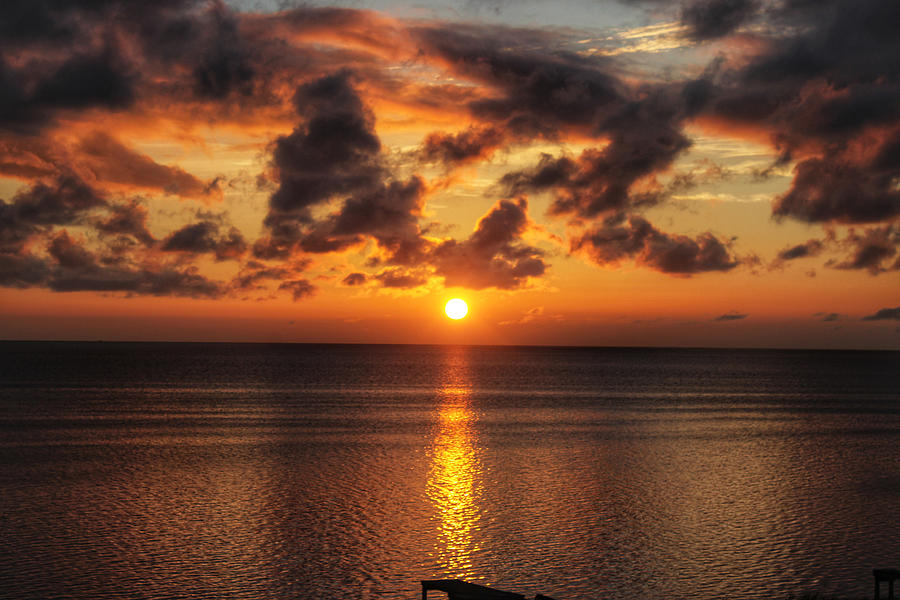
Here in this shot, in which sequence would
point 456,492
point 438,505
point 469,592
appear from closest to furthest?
1. point 469,592
2. point 438,505
3. point 456,492

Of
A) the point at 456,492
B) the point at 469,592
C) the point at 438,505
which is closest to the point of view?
the point at 469,592

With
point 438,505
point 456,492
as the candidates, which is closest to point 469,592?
point 438,505

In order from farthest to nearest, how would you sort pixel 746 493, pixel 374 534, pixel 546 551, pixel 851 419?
pixel 851 419 → pixel 746 493 → pixel 374 534 → pixel 546 551

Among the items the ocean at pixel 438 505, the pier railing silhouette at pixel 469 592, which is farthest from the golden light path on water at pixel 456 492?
the pier railing silhouette at pixel 469 592

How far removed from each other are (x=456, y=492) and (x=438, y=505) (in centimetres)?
367

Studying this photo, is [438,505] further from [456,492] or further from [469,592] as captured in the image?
[469,592]

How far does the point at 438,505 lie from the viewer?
41875 millimetres

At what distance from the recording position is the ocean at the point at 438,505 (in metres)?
29.8

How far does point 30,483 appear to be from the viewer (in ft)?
152


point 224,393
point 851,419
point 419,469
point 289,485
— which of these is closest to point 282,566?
point 289,485

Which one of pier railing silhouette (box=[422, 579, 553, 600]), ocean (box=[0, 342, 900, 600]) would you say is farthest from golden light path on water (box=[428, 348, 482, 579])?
pier railing silhouette (box=[422, 579, 553, 600])

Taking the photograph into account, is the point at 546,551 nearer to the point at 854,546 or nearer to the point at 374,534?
the point at 374,534

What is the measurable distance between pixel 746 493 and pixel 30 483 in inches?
1659

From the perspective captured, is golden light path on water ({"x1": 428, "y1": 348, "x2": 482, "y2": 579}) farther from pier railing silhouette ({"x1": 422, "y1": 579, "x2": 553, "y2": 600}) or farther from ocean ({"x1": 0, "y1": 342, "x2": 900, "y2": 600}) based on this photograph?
pier railing silhouette ({"x1": 422, "y1": 579, "x2": 553, "y2": 600})
